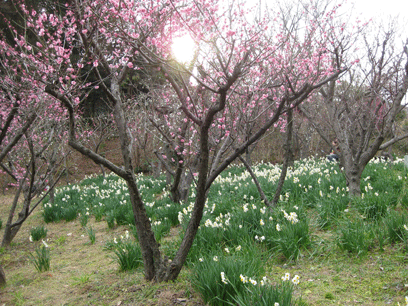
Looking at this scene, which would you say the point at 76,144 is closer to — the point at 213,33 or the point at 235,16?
the point at 213,33

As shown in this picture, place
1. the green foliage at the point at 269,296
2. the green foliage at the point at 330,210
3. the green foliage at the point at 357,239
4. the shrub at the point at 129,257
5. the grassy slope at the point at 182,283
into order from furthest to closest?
the green foliage at the point at 330,210
the shrub at the point at 129,257
the green foliage at the point at 357,239
the grassy slope at the point at 182,283
the green foliage at the point at 269,296

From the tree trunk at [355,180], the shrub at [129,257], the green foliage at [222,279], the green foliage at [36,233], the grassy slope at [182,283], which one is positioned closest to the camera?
the green foliage at [222,279]

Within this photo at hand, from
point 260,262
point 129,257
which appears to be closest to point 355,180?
point 260,262

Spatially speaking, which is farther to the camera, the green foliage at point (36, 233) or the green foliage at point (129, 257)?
the green foliage at point (36, 233)

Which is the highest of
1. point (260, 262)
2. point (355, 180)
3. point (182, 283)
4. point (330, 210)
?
point (355, 180)

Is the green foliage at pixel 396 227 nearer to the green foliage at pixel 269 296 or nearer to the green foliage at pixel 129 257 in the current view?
Answer: the green foliage at pixel 269 296

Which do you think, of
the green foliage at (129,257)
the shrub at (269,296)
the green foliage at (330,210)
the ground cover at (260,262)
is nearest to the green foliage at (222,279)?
the ground cover at (260,262)

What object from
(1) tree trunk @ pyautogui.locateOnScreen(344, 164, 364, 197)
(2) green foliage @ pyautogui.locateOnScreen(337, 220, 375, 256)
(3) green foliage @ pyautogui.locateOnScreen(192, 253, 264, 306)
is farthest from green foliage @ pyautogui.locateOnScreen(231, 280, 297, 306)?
(1) tree trunk @ pyautogui.locateOnScreen(344, 164, 364, 197)

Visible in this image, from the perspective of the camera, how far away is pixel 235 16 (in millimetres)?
3996

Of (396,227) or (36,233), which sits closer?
(396,227)

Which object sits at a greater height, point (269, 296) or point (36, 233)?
point (36, 233)

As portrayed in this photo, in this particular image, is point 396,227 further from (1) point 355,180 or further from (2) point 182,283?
(2) point 182,283

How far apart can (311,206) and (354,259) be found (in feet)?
6.41

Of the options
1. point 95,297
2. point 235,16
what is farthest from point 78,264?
point 235,16
